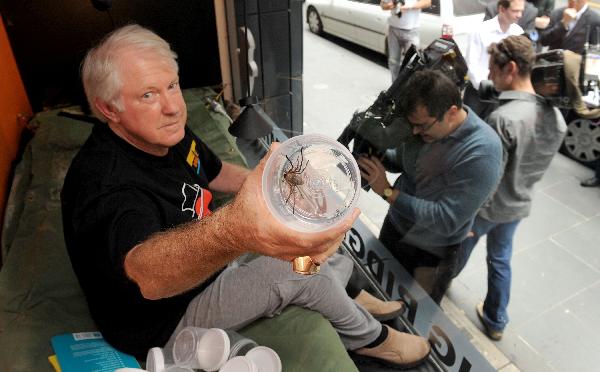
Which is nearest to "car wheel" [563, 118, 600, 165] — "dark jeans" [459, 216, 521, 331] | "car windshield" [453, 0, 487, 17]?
"dark jeans" [459, 216, 521, 331]

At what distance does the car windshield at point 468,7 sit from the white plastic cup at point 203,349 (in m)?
1.65

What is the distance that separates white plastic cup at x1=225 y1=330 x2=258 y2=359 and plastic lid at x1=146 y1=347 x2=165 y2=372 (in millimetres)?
194

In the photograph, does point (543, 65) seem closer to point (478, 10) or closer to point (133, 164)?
point (478, 10)

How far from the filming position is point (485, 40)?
1.74 meters

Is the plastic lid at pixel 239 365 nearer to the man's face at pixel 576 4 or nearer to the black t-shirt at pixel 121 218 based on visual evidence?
the black t-shirt at pixel 121 218

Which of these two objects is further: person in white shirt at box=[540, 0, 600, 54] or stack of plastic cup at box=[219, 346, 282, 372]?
person in white shirt at box=[540, 0, 600, 54]

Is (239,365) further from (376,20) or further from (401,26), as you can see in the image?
(376,20)

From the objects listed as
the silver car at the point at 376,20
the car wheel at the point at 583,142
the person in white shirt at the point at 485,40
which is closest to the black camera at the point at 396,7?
the silver car at the point at 376,20

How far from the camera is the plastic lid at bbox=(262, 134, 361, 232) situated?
0.69 meters

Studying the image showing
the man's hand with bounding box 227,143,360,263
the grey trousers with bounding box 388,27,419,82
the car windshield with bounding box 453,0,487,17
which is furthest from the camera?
the grey trousers with bounding box 388,27,419,82

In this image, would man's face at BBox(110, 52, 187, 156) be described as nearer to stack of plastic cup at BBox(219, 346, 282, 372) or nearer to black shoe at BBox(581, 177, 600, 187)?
stack of plastic cup at BBox(219, 346, 282, 372)

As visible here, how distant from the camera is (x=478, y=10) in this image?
1819 millimetres

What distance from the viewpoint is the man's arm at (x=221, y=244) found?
666 millimetres

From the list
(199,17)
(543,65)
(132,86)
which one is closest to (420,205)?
(543,65)
